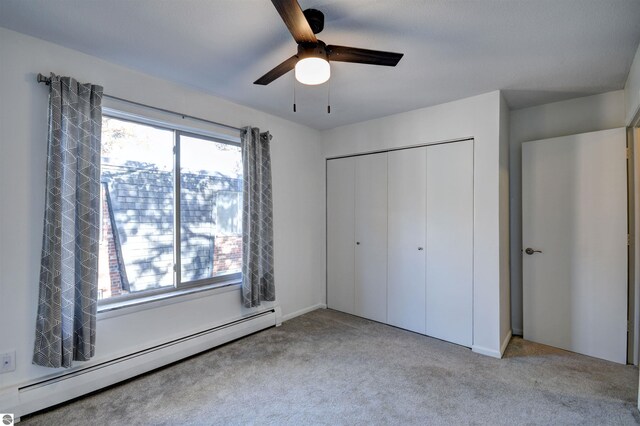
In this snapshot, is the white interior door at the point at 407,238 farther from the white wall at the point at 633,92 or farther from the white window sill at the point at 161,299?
the white window sill at the point at 161,299

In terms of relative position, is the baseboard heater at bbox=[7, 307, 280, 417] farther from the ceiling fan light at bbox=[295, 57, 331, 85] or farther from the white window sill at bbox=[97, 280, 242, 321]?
the ceiling fan light at bbox=[295, 57, 331, 85]

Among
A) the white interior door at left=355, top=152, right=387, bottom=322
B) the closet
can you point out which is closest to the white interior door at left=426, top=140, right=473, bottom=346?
the closet

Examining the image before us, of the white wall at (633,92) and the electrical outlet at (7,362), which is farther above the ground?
the white wall at (633,92)

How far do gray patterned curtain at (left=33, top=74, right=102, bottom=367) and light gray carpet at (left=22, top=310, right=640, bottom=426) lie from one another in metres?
0.47

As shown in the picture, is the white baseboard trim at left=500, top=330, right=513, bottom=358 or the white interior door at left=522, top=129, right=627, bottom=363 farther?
the white baseboard trim at left=500, top=330, right=513, bottom=358

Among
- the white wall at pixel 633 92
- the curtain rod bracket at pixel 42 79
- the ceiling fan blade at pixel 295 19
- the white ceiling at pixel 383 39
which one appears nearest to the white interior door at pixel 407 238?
the white ceiling at pixel 383 39

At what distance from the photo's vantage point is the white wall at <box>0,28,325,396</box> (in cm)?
184

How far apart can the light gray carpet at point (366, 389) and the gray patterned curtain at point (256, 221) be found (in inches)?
22.1

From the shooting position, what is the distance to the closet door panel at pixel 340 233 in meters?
3.81

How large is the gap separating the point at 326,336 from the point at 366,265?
3.24 feet

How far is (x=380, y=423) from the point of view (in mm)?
1810

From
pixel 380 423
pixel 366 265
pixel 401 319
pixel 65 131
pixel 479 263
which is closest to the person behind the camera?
pixel 380 423

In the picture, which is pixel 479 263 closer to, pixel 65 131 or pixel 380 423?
pixel 380 423

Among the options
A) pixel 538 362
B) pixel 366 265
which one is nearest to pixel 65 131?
pixel 366 265
